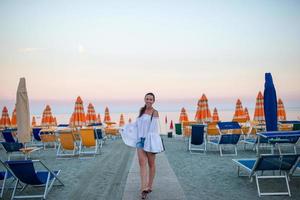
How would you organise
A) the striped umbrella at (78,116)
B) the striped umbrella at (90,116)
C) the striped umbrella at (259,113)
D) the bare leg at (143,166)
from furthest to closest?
the striped umbrella at (90,116)
the striped umbrella at (259,113)
the striped umbrella at (78,116)
the bare leg at (143,166)

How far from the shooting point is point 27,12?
49.7ft

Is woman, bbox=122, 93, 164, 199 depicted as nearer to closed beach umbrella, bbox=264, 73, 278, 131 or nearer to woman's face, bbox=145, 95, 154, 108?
woman's face, bbox=145, 95, 154, 108

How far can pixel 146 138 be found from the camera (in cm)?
404

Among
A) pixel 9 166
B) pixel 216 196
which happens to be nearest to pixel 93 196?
pixel 9 166

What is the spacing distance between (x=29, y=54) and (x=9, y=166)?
14.6 meters

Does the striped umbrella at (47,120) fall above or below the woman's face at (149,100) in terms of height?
below

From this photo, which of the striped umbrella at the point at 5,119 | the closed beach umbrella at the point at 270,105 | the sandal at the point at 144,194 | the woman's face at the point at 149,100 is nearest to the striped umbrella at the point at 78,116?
the striped umbrella at the point at 5,119

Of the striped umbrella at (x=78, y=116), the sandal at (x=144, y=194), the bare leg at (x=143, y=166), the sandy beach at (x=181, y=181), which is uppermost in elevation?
the striped umbrella at (x=78, y=116)

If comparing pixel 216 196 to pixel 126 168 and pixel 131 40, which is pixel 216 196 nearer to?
pixel 126 168

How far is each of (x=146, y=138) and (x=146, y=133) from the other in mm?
81

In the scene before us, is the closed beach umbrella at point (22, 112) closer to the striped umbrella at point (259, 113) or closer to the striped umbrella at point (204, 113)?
the striped umbrella at point (204, 113)

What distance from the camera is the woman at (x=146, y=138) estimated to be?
3.98 meters

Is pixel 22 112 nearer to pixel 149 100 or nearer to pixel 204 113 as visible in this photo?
pixel 149 100

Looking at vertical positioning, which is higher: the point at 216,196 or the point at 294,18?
the point at 294,18
